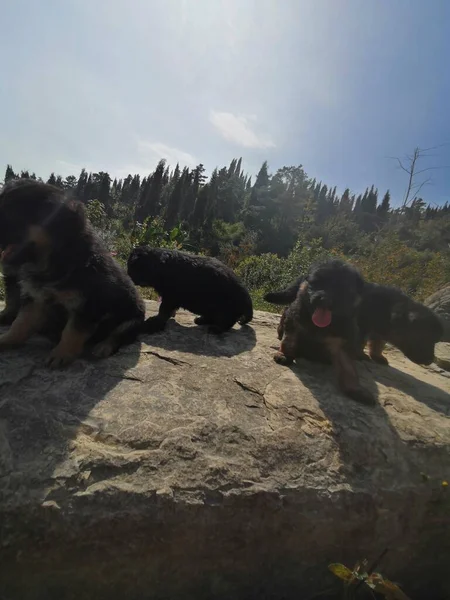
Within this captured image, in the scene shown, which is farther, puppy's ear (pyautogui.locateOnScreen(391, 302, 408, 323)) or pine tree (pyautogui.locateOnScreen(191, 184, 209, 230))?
pine tree (pyautogui.locateOnScreen(191, 184, 209, 230))

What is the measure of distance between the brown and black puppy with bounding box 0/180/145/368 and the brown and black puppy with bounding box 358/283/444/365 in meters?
3.73

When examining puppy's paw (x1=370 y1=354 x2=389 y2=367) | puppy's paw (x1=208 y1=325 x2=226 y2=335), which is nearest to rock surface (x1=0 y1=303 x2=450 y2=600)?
puppy's paw (x1=208 y1=325 x2=226 y2=335)

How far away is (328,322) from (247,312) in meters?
1.87

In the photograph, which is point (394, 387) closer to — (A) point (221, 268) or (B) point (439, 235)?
(A) point (221, 268)

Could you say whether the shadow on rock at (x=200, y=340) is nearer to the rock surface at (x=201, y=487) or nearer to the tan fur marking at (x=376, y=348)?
the rock surface at (x=201, y=487)

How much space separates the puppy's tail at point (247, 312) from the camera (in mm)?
5562

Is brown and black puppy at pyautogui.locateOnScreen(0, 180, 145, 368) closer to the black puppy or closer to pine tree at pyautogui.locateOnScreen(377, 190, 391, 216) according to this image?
the black puppy

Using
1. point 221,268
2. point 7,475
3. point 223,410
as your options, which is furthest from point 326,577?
point 221,268

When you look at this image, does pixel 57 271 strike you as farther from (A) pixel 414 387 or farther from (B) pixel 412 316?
(B) pixel 412 316

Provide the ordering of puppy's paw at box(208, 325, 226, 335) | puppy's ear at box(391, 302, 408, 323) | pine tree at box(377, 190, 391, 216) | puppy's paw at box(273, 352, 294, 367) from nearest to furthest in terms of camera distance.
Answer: puppy's paw at box(273, 352, 294, 367)
puppy's paw at box(208, 325, 226, 335)
puppy's ear at box(391, 302, 408, 323)
pine tree at box(377, 190, 391, 216)

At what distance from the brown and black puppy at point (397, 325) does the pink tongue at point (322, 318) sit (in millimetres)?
1542

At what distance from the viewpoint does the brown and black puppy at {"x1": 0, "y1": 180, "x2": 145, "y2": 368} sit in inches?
134

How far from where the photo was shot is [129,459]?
2.45 m

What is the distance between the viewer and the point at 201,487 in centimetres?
239
